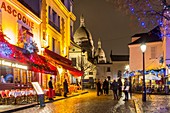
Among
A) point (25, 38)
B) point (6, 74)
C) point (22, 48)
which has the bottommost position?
point (6, 74)

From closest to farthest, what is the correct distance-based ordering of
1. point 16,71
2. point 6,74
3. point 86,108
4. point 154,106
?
point 86,108 < point 154,106 < point 6,74 < point 16,71

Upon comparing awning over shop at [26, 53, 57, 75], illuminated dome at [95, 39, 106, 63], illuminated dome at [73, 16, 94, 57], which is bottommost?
awning over shop at [26, 53, 57, 75]

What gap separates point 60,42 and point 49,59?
397 inches

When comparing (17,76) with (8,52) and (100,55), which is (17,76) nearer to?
(8,52)

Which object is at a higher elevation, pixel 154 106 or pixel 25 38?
pixel 25 38

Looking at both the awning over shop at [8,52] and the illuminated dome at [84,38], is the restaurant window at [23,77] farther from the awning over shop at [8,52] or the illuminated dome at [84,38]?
the illuminated dome at [84,38]

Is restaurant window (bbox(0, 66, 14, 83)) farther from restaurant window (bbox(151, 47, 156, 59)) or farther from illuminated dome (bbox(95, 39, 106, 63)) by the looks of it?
illuminated dome (bbox(95, 39, 106, 63))

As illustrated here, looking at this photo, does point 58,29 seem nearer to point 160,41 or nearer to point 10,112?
point 160,41

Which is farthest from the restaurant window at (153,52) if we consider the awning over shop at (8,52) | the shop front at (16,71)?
the awning over shop at (8,52)

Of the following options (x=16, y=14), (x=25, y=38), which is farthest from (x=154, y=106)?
(x=25, y=38)

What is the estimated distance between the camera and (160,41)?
58.4m

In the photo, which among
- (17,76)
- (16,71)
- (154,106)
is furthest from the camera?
(17,76)

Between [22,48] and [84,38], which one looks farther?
[84,38]

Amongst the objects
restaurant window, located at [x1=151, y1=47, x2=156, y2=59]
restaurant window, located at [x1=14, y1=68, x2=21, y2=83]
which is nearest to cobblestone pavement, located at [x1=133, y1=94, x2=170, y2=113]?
restaurant window, located at [x1=14, y1=68, x2=21, y2=83]
